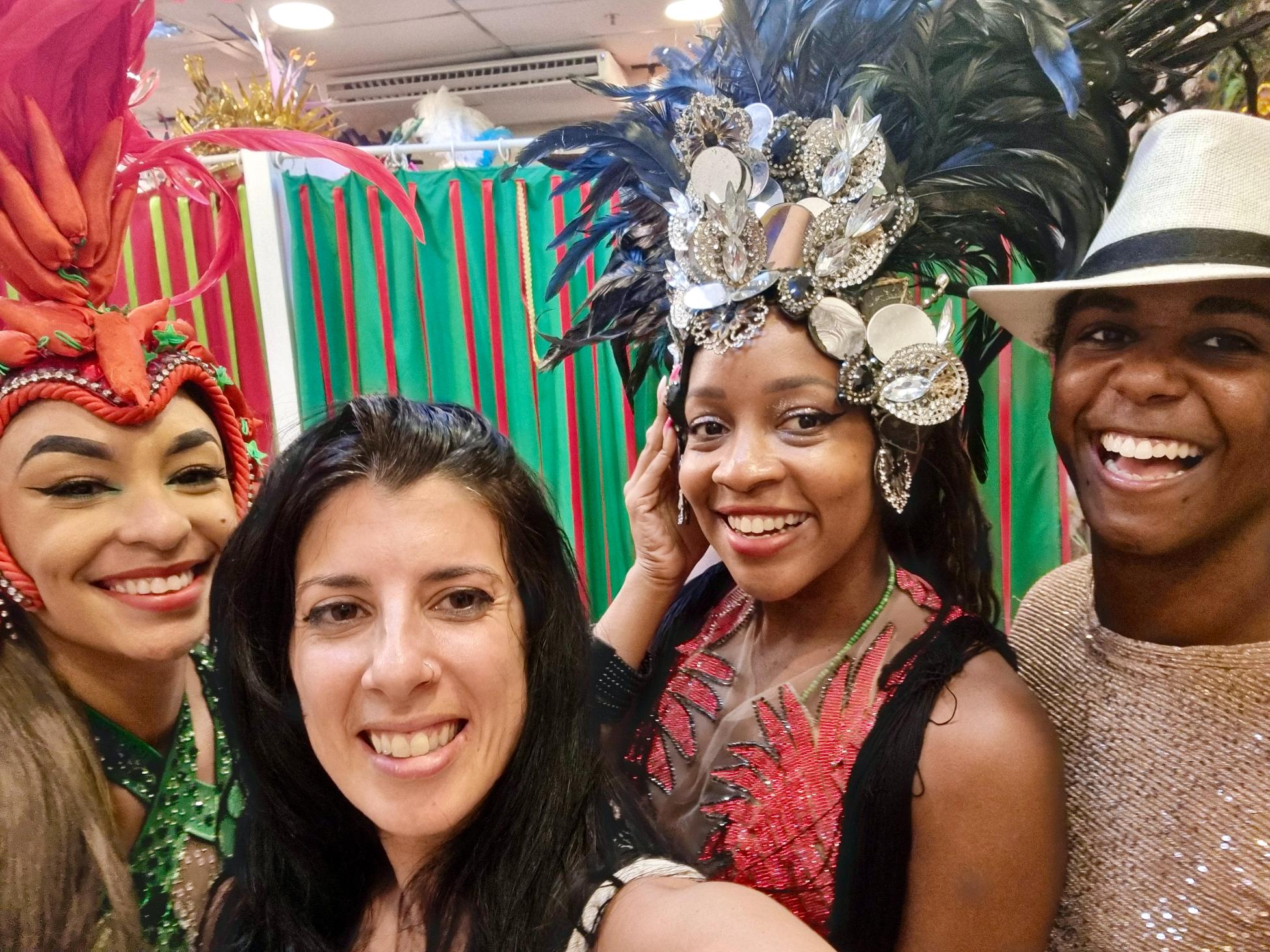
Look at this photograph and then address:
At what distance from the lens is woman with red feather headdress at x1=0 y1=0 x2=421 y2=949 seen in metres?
1.26

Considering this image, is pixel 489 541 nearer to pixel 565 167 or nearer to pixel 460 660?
pixel 460 660

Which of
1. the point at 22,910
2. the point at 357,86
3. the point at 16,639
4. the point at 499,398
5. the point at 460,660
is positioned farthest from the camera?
the point at 357,86

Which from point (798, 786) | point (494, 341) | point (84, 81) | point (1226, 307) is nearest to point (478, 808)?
point (798, 786)

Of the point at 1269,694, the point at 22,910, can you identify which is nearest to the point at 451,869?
the point at 22,910

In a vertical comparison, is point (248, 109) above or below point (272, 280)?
above

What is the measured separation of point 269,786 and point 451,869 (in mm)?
A: 309

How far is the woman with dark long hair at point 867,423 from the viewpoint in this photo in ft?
3.63

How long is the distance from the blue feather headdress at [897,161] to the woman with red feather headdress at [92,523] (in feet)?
2.79

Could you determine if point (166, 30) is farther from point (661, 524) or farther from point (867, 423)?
point (867, 423)

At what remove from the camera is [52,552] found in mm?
1265

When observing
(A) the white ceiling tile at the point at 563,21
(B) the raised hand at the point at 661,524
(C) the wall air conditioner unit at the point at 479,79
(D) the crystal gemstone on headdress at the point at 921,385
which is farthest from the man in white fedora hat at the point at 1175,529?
(C) the wall air conditioner unit at the point at 479,79

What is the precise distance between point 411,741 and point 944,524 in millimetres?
946

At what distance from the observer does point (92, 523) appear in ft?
4.18

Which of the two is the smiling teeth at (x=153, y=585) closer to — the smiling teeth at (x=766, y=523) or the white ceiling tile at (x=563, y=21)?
the smiling teeth at (x=766, y=523)
